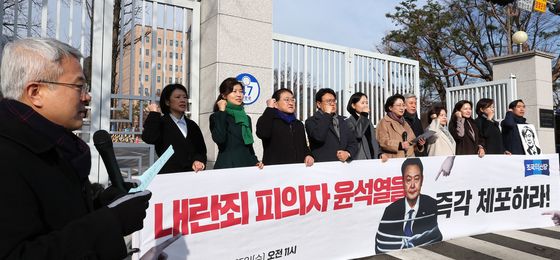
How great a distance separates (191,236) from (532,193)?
192 inches

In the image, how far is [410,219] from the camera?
13.7 feet

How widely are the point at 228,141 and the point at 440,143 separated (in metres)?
3.25

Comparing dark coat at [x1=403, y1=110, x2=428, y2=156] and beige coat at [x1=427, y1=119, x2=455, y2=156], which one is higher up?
dark coat at [x1=403, y1=110, x2=428, y2=156]

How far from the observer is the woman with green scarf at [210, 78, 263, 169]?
149 inches

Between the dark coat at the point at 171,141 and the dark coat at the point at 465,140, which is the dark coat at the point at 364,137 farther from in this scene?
the dark coat at the point at 171,141

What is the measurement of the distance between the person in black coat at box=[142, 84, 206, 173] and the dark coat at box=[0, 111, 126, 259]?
2244 mm

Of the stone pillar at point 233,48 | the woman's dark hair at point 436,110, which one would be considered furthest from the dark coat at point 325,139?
the woman's dark hair at point 436,110

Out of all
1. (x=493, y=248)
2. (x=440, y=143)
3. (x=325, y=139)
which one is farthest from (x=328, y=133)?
(x=493, y=248)

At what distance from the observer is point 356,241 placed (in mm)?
3871

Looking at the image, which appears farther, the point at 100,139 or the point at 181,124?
the point at 181,124

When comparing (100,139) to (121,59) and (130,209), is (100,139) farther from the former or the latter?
(121,59)

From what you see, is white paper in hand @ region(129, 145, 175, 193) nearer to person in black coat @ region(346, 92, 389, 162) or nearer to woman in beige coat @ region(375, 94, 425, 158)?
person in black coat @ region(346, 92, 389, 162)

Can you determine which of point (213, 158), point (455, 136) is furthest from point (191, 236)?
point (455, 136)

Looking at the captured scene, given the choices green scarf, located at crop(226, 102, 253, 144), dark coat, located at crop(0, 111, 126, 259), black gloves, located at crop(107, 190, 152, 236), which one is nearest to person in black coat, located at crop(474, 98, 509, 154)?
green scarf, located at crop(226, 102, 253, 144)
